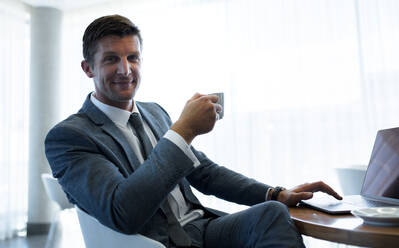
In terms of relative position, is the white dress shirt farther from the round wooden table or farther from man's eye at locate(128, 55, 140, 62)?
the round wooden table

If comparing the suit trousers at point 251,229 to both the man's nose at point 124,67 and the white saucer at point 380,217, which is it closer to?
the white saucer at point 380,217

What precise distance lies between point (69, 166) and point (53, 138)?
0.15m

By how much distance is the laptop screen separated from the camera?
1.21 meters

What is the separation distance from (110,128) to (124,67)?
0.90ft

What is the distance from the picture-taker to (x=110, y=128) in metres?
1.40

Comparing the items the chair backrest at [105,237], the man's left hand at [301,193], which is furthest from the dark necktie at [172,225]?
the man's left hand at [301,193]

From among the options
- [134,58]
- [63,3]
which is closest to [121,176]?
[134,58]

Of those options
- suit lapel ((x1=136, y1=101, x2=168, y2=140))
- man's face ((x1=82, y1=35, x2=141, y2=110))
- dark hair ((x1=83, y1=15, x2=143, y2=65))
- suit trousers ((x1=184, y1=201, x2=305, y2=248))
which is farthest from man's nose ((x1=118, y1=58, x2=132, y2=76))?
suit trousers ((x1=184, y1=201, x2=305, y2=248))

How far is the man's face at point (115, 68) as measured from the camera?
149 cm

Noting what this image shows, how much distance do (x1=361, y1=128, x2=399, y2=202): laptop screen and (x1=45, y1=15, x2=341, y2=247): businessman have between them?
0.14 meters

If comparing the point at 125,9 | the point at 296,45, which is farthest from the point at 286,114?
the point at 125,9

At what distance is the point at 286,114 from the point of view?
4070mm

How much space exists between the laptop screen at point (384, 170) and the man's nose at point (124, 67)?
1.01m

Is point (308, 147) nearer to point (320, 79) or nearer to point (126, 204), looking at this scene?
point (320, 79)
